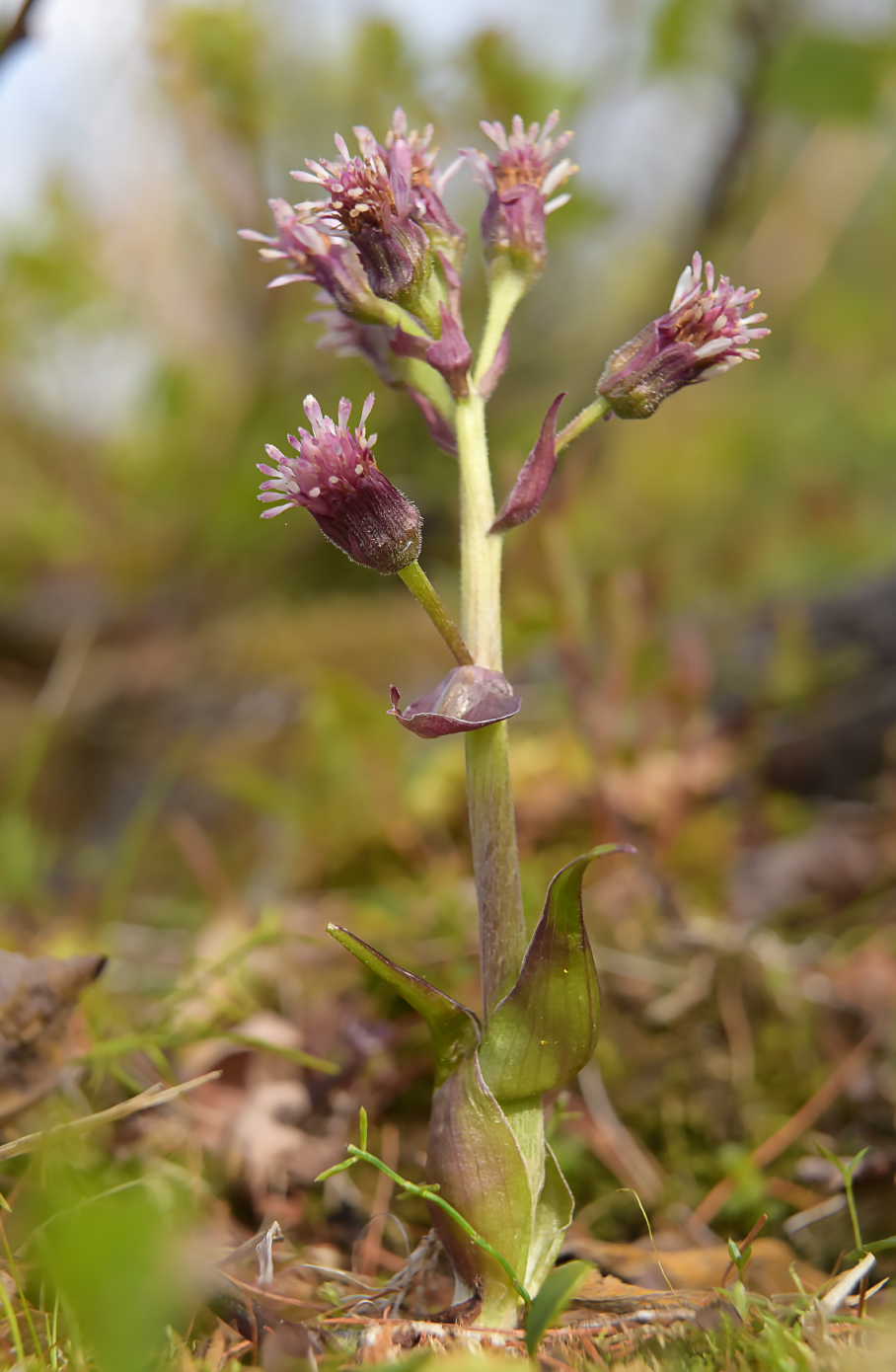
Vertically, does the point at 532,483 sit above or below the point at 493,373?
below

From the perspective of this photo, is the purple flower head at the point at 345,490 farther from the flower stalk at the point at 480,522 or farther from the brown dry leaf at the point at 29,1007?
the brown dry leaf at the point at 29,1007

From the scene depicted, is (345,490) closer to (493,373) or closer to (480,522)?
(480,522)

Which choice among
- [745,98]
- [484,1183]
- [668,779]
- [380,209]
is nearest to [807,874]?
[668,779]

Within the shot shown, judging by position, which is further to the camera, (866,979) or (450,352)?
(866,979)

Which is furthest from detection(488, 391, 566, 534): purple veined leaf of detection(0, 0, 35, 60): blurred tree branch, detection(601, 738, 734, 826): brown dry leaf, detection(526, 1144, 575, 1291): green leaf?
detection(601, 738, 734, 826): brown dry leaf

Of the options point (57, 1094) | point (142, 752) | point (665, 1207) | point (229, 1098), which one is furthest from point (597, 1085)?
point (142, 752)

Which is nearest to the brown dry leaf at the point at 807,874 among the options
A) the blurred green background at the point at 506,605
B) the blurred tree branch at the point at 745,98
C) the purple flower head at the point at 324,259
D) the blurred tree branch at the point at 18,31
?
the blurred green background at the point at 506,605

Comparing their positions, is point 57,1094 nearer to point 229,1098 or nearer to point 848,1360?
point 229,1098
